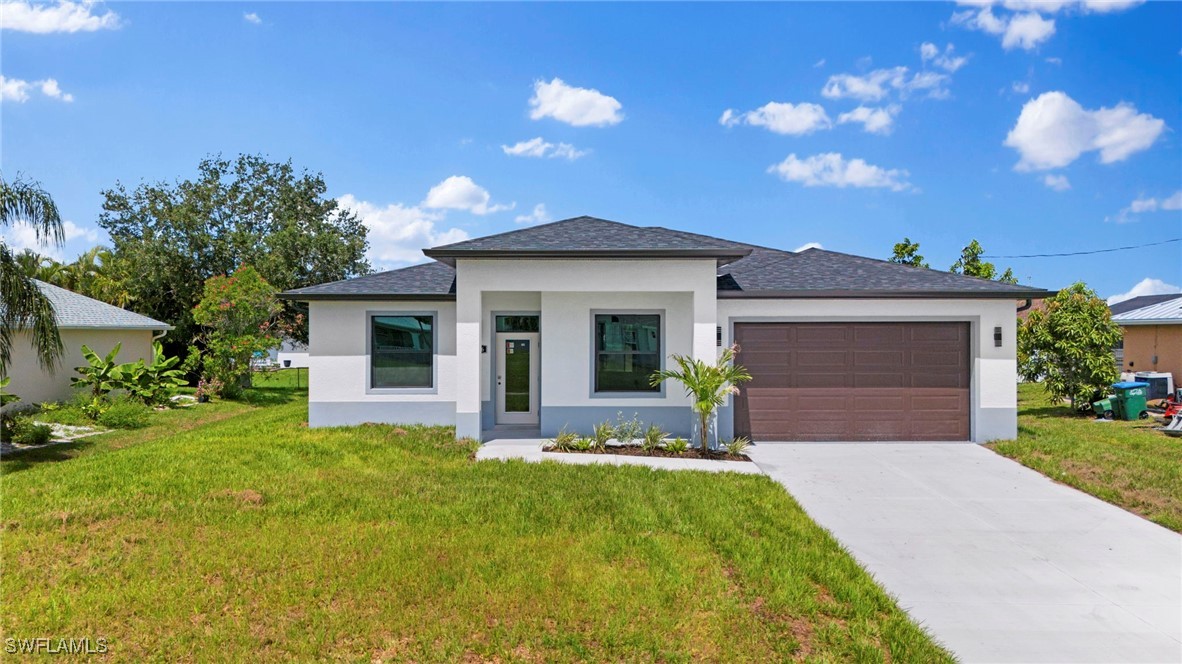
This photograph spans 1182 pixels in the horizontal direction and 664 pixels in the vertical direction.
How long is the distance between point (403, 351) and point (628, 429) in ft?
16.7

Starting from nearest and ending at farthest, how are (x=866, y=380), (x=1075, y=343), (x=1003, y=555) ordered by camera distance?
(x=1003, y=555) < (x=866, y=380) < (x=1075, y=343)

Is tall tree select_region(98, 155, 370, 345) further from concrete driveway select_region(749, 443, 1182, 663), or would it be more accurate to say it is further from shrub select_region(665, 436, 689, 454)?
concrete driveway select_region(749, 443, 1182, 663)

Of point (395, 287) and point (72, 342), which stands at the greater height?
point (395, 287)

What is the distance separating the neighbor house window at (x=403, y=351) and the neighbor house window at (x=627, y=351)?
3.64 m

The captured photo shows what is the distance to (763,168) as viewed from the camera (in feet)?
56.2

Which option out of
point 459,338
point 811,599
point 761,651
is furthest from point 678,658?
point 459,338

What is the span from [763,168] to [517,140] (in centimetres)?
729

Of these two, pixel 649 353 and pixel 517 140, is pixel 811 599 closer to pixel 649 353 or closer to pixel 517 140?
A: pixel 649 353

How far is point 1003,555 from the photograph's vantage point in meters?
5.86

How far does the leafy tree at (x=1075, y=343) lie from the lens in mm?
14289

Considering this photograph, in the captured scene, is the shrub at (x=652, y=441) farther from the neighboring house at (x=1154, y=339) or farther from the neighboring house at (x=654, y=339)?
the neighboring house at (x=1154, y=339)

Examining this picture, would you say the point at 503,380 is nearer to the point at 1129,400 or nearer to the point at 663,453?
the point at 663,453

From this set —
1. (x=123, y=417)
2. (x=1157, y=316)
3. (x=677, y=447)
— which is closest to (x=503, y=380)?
(x=677, y=447)

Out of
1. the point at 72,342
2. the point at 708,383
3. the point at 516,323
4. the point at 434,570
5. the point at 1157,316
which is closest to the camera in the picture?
the point at 434,570
